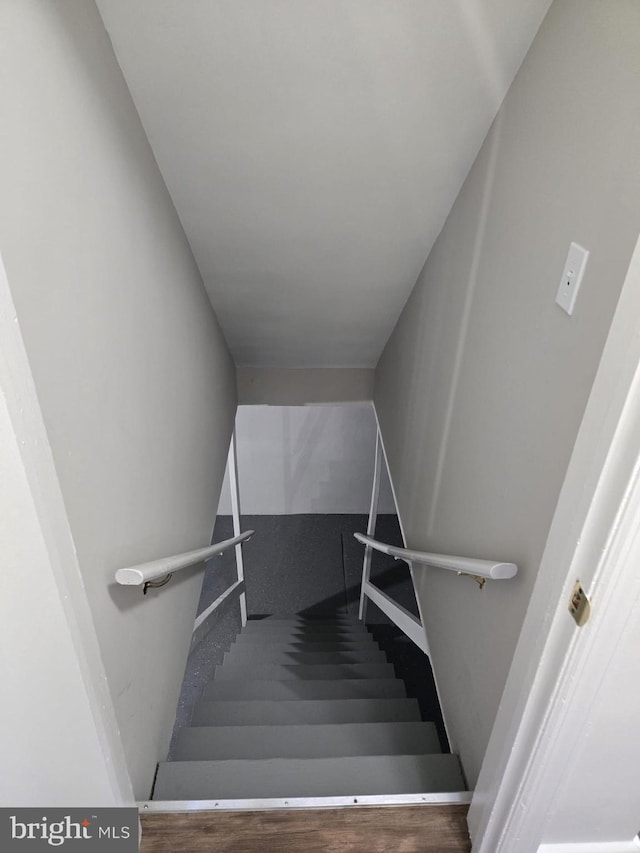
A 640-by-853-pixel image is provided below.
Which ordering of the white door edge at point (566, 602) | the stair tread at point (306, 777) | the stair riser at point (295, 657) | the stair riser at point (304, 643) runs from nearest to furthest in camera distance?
the white door edge at point (566, 602) → the stair tread at point (306, 777) → the stair riser at point (295, 657) → the stair riser at point (304, 643)

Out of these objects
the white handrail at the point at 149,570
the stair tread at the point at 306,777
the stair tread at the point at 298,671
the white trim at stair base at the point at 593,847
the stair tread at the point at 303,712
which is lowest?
the stair tread at the point at 298,671

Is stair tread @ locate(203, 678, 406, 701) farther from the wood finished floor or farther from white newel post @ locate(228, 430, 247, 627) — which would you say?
white newel post @ locate(228, 430, 247, 627)

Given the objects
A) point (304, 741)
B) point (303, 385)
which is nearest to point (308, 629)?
point (303, 385)

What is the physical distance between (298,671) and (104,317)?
2338 mm

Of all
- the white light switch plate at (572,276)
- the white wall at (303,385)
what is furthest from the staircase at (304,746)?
the white wall at (303,385)

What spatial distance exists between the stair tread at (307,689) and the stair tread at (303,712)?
14.3 inches

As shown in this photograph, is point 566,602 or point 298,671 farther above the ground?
point 566,602

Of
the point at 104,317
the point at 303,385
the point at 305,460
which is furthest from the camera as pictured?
the point at 305,460

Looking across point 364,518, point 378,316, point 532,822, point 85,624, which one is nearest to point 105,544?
point 85,624

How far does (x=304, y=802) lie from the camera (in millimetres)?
1417

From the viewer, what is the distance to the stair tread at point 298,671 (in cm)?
279

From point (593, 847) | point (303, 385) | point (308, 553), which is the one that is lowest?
point (308, 553)

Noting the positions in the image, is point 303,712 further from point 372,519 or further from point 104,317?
point 372,519

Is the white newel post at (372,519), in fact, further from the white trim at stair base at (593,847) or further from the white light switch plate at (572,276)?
the white light switch plate at (572,276)
